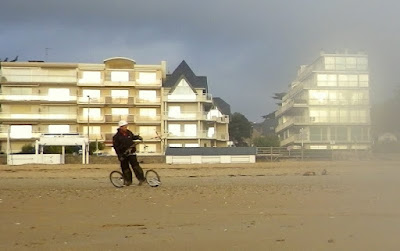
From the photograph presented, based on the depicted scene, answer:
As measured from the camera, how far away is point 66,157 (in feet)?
180

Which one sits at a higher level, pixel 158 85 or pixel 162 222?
pixel 158 85

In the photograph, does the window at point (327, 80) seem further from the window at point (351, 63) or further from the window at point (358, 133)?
the window at point (358, 133)

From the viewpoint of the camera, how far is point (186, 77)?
8300cm

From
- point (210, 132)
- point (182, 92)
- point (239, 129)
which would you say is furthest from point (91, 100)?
point (239, 129)

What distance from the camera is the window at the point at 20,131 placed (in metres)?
76.1

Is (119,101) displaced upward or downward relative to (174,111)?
upward

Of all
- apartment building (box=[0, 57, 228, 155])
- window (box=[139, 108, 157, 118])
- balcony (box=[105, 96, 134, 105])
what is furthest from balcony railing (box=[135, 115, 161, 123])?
balcony (box=[105, 96, 134, 105])

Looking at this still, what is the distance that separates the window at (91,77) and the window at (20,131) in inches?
387

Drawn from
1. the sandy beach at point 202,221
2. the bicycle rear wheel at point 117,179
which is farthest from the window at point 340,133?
the sandy beach at point 202,221

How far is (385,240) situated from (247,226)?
1901 mm

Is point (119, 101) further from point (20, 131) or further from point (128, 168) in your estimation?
point (128, 168)

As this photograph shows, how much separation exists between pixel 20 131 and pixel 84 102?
30.7 ft

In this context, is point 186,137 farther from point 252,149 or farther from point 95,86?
point 252,149

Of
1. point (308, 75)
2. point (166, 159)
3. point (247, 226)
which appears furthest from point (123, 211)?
point (166, 159)
